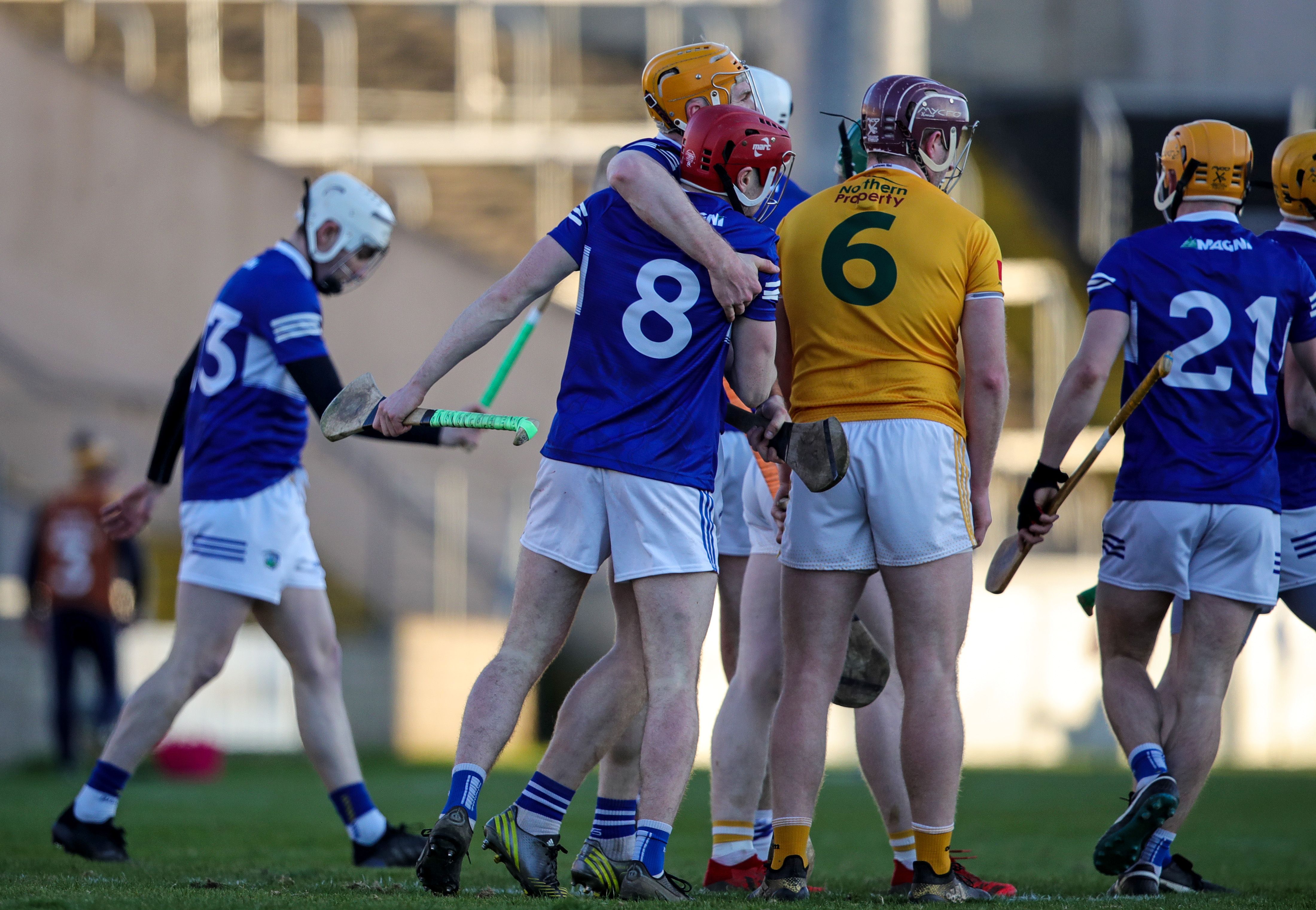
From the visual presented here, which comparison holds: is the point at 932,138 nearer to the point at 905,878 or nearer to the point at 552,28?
the point at 905,878

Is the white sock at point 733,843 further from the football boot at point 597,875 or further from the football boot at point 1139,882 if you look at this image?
the football boot at point 1139,882

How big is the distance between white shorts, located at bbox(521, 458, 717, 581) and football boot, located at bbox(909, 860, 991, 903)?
103cm

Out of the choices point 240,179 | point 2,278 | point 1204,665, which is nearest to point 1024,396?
point 240,179

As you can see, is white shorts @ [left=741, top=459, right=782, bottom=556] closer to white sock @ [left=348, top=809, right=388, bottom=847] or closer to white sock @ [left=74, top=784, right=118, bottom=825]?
white sock @ [left=348, top=809, right=388, bottom=847]

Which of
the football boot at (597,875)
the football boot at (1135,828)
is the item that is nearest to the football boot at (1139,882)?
the football boot at (1135,828)

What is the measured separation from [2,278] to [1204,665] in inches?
585

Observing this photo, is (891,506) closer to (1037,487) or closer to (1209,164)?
(1037,487)

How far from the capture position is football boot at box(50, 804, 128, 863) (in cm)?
609

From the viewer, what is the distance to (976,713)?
618 inches

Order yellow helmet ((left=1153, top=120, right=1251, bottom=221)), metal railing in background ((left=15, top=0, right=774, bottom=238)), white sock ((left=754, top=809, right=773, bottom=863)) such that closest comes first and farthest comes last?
yellow helmet ((left=1153, top=120, right=1251, bottom=221)), white sock ((left=754, top=809, right=773, bottom=863)), metal railing in background ((left=15, top=0, right=774, bottom=238))

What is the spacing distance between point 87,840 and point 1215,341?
4246 mm

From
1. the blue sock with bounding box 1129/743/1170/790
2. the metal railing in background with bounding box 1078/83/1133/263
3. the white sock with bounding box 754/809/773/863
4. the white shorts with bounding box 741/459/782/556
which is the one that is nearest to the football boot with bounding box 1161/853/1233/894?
the blue sock with bounding box 1129/743/1170/790

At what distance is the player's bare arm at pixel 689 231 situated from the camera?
473cm

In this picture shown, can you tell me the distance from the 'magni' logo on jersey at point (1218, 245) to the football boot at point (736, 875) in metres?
2.45
